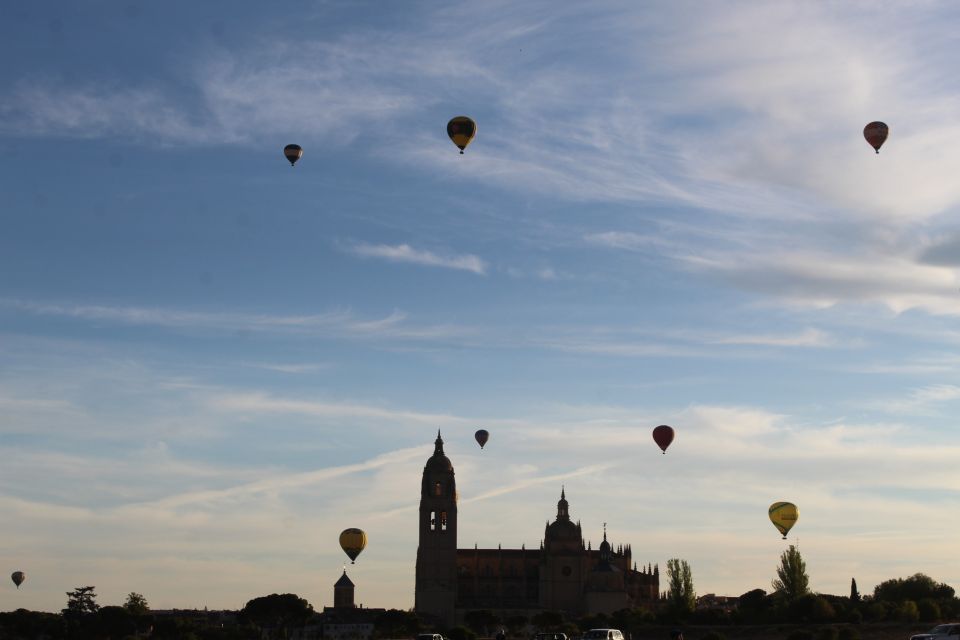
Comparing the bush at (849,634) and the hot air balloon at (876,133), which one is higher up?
the hot air balloon at (876,133)

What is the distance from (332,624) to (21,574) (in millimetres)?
47745

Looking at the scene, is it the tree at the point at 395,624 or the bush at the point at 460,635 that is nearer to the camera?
the bush at the point at 460,635

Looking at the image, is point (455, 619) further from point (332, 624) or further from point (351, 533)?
point (351, 533)

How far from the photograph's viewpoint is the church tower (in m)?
192

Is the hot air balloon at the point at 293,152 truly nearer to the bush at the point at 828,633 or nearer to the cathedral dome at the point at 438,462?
the bush at the point at 828,633

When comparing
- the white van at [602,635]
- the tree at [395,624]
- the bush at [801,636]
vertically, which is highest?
the tree at [395,624]

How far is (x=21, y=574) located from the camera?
508ft

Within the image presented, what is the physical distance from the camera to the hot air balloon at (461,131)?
88.1 m

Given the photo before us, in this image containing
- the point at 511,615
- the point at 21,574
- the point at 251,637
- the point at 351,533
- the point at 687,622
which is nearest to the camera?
the point at 687,622

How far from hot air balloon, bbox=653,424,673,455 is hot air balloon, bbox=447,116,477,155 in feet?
103

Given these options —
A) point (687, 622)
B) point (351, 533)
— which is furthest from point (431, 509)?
point (687, 622)

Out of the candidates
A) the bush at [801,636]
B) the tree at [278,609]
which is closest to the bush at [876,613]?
the bush at [801,636]

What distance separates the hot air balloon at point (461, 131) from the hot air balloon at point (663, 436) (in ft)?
103

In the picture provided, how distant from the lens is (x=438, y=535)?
641 feet
